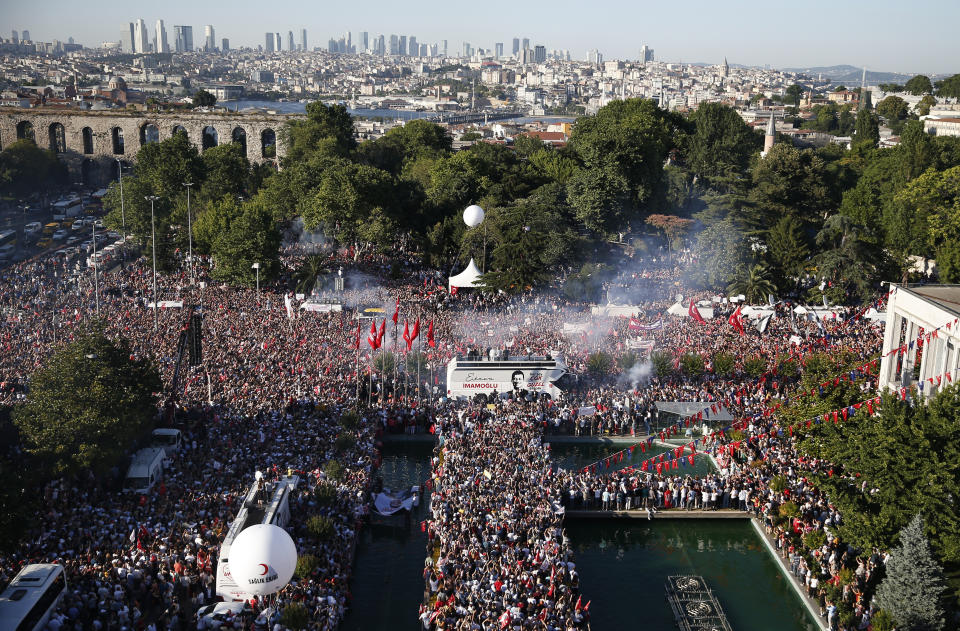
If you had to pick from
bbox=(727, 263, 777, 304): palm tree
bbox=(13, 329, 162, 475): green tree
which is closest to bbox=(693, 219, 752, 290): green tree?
bbox=(727, 263, 777, 304): palm tree

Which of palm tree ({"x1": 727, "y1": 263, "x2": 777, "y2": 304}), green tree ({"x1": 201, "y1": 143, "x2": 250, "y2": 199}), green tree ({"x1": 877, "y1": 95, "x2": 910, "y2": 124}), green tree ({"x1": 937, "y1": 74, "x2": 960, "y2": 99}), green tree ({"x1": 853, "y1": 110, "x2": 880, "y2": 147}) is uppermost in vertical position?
green tree ({"x1": 937, "y1": 74, "x2": 960, "y2": 99})

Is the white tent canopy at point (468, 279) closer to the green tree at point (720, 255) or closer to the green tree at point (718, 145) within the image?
the green tree at point (720, 255)

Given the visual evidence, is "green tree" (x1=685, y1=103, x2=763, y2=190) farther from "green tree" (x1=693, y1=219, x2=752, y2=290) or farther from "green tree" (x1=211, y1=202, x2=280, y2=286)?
"green tree" (x1=211, y1=202, x2=280, y2=286)

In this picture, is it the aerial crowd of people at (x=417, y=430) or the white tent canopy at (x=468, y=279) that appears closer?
the aerial crowd of people at (x=417, y=430)

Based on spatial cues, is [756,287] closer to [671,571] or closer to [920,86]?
[671,571]

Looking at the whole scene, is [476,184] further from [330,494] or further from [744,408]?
[330,494]

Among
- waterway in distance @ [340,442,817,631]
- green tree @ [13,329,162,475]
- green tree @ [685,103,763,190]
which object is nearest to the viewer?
waterway in distance @ [340,442,817,631]

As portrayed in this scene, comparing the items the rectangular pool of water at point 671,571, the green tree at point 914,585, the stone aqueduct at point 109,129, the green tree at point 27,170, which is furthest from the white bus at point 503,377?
the stone aqueduct at point 109,129
